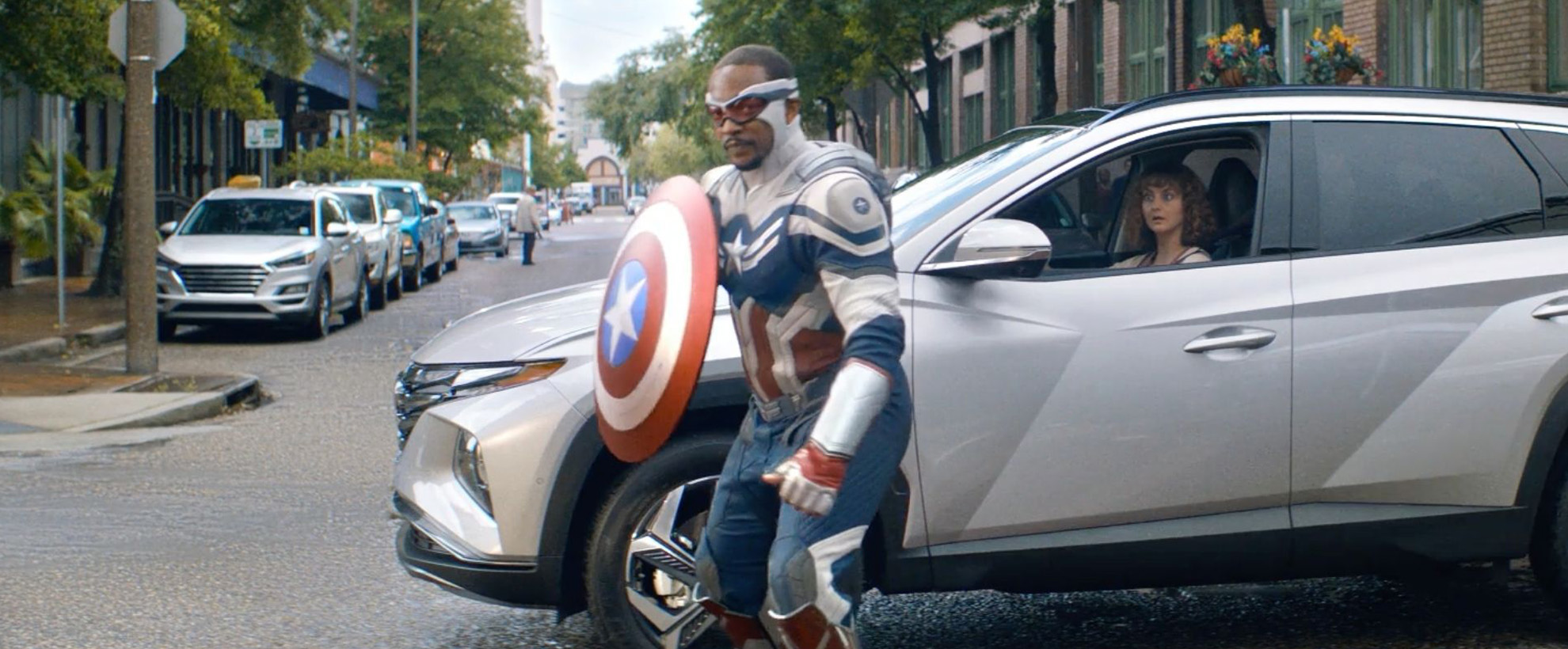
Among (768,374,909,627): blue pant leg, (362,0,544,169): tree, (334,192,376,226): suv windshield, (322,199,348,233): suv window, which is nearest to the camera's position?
(768,374,909,627): blue pant leg

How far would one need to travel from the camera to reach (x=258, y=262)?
18.4 m

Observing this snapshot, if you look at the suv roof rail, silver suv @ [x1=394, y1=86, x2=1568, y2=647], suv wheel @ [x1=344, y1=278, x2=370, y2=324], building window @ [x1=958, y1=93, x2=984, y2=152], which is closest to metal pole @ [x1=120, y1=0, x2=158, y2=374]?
suv wheel @ [x1=344, y1=278, x2=370, y2=324]

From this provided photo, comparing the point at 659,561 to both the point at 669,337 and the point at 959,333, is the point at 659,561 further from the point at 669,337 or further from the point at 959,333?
the point at 669,337

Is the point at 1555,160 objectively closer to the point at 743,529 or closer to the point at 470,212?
the point at 743,529

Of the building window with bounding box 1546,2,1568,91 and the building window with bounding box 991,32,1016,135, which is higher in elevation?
the building window with bounding box 991,32,1016,135

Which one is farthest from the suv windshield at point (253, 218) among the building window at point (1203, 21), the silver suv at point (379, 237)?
the building window at point (1203, 21)

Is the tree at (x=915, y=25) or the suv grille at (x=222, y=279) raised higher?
the tree at (x=915, y=25)

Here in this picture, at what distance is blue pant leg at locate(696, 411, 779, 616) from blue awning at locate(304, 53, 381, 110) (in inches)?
1497

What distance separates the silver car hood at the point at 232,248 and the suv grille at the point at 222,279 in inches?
3.0

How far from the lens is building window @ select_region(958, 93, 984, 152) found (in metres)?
44.8

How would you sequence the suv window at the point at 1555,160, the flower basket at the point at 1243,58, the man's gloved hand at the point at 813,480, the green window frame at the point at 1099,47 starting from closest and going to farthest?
1. the man's gloved hand at the point at 813,480
2. the suv window at the point at 1555,160
3. the flower basket at the point at 1243,58
4. the green window frame at the point at 1099,47

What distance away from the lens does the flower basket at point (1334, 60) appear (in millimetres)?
13406

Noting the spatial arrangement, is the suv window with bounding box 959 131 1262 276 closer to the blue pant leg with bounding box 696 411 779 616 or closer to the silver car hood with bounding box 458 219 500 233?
the blue pant leg with bounding box 696 411 779 616

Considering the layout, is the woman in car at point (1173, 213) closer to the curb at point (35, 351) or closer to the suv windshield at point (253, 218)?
the curb at point (35, 351)
